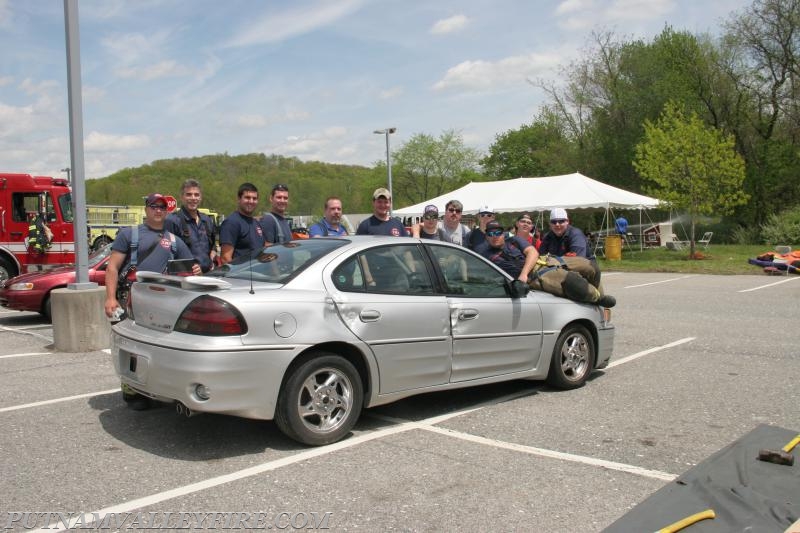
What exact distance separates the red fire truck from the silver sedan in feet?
42.1

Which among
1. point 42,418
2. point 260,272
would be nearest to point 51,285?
point 42,418

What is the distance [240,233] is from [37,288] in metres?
5.63

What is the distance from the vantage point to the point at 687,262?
76.6ft

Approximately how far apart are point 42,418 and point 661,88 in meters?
39.8

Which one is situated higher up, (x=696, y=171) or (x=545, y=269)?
(x=696, y=171)

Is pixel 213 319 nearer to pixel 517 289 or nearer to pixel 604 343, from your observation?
pixel 517 289

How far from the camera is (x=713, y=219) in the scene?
35.6 m

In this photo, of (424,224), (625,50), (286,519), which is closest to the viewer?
(286,519)

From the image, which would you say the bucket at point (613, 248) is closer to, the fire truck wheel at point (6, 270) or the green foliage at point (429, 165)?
the fire truck wheel at point (6, 270)

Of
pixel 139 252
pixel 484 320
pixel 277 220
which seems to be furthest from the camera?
pixel 277 220

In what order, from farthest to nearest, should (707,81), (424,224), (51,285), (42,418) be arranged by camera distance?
(707,81)
(51,285)
(424,224)
(42,418)

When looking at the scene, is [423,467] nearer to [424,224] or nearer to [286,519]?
[286,519]

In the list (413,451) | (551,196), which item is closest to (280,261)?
(413,451)

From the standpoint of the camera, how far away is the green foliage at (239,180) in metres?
65.8
